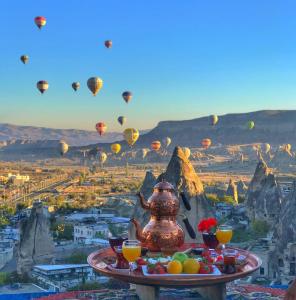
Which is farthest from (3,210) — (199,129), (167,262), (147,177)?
(199,129)

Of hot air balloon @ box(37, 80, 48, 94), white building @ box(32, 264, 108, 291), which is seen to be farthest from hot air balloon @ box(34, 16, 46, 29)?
white building @ box(32, 264, 108, 291)

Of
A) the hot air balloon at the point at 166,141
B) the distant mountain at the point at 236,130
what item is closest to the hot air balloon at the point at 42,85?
the hot air balloon at the point at 166,141

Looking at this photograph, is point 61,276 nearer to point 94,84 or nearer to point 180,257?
point 180,257

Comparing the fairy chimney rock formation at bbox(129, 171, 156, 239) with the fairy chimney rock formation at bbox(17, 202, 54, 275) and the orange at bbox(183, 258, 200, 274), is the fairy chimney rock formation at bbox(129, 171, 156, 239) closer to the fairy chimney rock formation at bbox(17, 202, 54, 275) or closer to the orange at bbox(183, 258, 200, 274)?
the orange at bbox(183, 258, 200, 274)

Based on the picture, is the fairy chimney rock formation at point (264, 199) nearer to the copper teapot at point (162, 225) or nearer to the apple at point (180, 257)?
the copper teapot at point (162, 225)

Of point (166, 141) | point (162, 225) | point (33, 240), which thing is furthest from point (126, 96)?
point (166, 141)

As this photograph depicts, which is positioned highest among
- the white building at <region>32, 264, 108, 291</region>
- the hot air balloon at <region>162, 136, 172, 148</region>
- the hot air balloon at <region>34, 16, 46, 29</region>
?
the hot air balloon at <region>34, 16, 46, 29</region>
